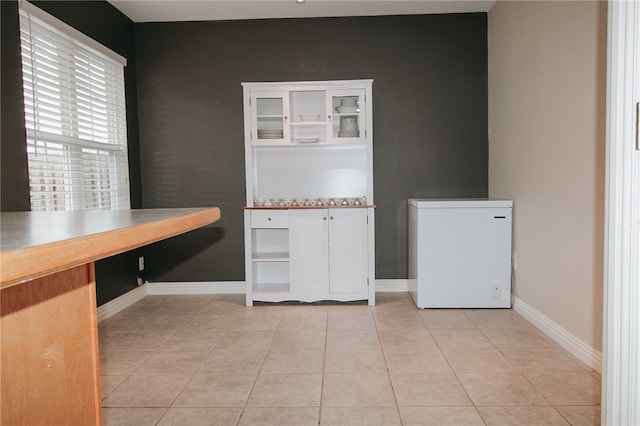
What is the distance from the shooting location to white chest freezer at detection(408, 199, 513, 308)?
10.9ft

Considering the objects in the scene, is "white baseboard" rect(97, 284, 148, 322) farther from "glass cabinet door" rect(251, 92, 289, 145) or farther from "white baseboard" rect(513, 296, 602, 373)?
"white baseboard" rect(513, 296, 602, 373)

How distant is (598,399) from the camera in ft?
6.40

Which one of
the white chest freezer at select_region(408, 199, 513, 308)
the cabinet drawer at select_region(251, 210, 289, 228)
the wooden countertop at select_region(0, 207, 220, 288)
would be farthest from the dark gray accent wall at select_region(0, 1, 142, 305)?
the white chest freezer at select_region(408, 199, 513, 308)

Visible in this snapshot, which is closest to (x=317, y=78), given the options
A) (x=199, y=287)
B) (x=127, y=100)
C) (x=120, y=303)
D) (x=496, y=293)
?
(x=127, y=100)

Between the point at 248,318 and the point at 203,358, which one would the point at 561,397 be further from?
the point at 248,318

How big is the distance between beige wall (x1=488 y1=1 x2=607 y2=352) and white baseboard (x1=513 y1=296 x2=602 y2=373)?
0.04 meters

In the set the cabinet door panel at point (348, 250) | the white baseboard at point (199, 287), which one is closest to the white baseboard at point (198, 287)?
the white baseboard at point (199, 287)

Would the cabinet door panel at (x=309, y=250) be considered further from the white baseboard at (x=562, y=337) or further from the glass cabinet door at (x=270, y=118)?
the white baseboard at (x=562, y=337)

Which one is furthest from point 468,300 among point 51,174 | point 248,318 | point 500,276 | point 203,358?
point 51,174

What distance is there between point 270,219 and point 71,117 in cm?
162

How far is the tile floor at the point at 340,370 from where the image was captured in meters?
1.89

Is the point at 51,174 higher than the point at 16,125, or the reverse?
the point at 16,125

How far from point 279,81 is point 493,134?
6.48 ft

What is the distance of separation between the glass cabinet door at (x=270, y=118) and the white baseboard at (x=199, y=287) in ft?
4.53
